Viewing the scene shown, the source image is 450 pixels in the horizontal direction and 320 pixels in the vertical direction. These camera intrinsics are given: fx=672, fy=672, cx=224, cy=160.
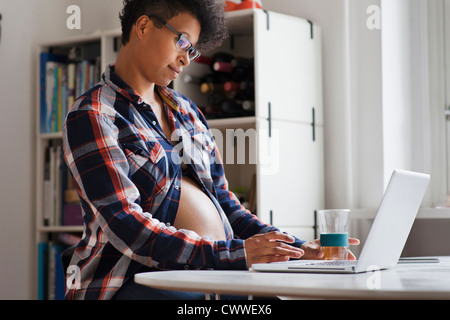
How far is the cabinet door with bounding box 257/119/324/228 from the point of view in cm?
247

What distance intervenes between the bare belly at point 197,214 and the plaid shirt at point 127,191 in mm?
21

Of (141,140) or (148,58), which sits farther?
(148,58)

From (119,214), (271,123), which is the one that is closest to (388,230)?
(119,214)

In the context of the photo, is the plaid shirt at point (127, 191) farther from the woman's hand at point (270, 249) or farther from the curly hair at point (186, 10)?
the curly hair at point (186, 10)

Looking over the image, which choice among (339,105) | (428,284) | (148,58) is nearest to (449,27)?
(339,105)

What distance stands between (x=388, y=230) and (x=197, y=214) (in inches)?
20.8

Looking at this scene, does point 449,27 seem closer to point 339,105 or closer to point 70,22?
point 339,105

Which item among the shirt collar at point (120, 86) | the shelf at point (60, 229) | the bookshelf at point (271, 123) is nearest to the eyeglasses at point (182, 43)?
the shirt collar at point (120, 86)

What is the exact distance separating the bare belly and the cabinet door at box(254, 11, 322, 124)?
94 cm

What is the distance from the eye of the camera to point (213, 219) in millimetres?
1536

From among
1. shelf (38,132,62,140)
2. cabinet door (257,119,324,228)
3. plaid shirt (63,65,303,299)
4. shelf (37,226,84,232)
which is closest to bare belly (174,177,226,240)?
plaid shirt (63,65,303,299)

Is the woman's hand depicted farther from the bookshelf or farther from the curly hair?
the bookshelf

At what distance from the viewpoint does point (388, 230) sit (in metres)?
1.09

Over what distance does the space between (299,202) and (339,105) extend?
43 centimetres
